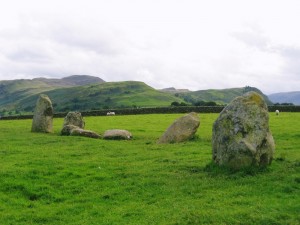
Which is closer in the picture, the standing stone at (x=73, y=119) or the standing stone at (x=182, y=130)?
the standing stone at (x=182, y=130)

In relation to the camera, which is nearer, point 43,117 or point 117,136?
point 117,136

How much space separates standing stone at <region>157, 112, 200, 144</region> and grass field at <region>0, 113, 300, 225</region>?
427 centimetres

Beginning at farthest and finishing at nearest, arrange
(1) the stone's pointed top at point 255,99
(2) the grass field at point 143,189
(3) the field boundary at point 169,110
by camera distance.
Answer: (3) the field boundary at point 169,110 < (1) the stone's pointed top at point 255,99 < (2) the grass field at point 143,189

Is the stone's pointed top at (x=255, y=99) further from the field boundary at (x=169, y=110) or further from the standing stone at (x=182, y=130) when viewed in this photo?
the field boundary at (x=169, y=110)

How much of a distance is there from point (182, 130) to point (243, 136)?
1174 cm

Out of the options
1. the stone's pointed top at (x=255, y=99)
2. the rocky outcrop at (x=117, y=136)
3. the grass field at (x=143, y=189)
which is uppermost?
the stone's pointed top at (x=255, y=99)

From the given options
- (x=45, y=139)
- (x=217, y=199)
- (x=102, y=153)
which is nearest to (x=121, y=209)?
(x=217, y=199)

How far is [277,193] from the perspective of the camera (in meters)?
14.6

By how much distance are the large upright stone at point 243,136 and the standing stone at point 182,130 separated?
10078 mm

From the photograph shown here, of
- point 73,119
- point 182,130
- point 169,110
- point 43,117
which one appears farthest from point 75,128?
point 169,110

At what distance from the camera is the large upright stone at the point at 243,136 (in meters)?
17.5

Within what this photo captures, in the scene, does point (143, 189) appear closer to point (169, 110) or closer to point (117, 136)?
point (117, 136)

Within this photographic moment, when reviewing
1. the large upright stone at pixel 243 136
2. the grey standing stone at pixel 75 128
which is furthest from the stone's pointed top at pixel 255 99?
the grey standing stone at pixel 75 128

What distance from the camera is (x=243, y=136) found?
58.2 ft
